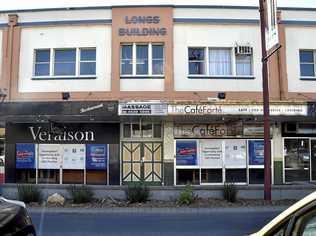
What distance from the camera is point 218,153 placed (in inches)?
1072

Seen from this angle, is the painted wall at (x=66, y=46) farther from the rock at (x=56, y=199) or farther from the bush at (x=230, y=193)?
the bush at (x=230, y=193)

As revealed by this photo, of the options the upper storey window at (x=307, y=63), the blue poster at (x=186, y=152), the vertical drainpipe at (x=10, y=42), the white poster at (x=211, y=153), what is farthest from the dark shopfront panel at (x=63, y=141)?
the upper storey window at (x=307, y=63)

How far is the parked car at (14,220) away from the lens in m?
4.69

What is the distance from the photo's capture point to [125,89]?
2661 cm

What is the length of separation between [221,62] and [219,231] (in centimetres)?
1590

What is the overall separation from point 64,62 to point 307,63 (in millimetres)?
11988

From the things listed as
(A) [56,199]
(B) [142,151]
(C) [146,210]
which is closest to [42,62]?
(B) [142,151]

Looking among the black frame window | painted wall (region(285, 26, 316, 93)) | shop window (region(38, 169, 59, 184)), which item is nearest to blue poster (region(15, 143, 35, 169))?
shop window (region(38, 169, 59, 184))

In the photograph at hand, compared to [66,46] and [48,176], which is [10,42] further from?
[48,176]

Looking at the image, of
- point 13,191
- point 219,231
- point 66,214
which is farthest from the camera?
point 13,191

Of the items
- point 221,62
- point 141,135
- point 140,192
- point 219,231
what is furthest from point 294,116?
point 219,231

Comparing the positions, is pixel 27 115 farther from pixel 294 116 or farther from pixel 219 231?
pixel 219 231

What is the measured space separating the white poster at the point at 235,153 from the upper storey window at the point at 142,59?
489cm

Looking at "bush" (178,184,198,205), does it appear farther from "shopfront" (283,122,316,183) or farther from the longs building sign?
"shopfront" (283,122,316,183)
